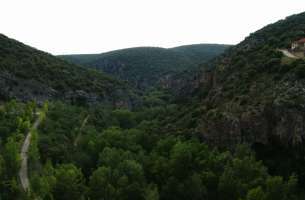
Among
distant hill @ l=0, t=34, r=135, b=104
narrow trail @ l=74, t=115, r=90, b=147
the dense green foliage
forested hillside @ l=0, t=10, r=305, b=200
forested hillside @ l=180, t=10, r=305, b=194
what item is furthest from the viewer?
distant hill @ l=0, t=34, r=135, b=104

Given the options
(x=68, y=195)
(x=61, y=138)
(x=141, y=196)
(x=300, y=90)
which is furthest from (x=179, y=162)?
(x=61, y=138)

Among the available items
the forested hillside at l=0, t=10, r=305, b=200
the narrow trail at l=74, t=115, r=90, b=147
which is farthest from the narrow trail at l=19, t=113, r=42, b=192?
the narrow trail at l=74, t=115, r=90, b=147

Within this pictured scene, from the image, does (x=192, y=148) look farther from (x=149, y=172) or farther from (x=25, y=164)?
(x=25, y=164)

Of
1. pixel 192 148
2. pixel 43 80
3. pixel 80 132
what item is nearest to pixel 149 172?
pixel 192 148

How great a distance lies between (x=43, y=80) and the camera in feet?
334

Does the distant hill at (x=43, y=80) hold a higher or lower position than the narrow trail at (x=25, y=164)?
higher

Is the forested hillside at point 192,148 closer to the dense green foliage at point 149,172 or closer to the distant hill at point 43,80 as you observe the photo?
the dense green foliage at point 149,172

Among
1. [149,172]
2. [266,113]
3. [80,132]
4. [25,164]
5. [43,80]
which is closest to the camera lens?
[149,172]

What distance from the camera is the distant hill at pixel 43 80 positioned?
303ft

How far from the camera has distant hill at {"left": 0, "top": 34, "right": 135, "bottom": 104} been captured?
92.4 meters

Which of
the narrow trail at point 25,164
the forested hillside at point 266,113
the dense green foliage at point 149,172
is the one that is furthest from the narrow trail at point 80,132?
the forested hillside at point 266,113

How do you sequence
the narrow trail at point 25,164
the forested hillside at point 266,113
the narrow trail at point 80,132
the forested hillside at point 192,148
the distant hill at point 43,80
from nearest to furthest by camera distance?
the forested hillside at point 192,148 → the narrow trail at point 25,164 → the forested hillside at point 266,113 → the narrow trail at point 80,132 → the distant hill at point 43,80

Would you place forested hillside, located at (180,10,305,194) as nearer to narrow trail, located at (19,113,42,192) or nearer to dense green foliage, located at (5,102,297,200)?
dense green foliage, located at (5,102,297,200)

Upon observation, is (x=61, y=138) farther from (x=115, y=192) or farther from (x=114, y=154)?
(x=115, y=192)
